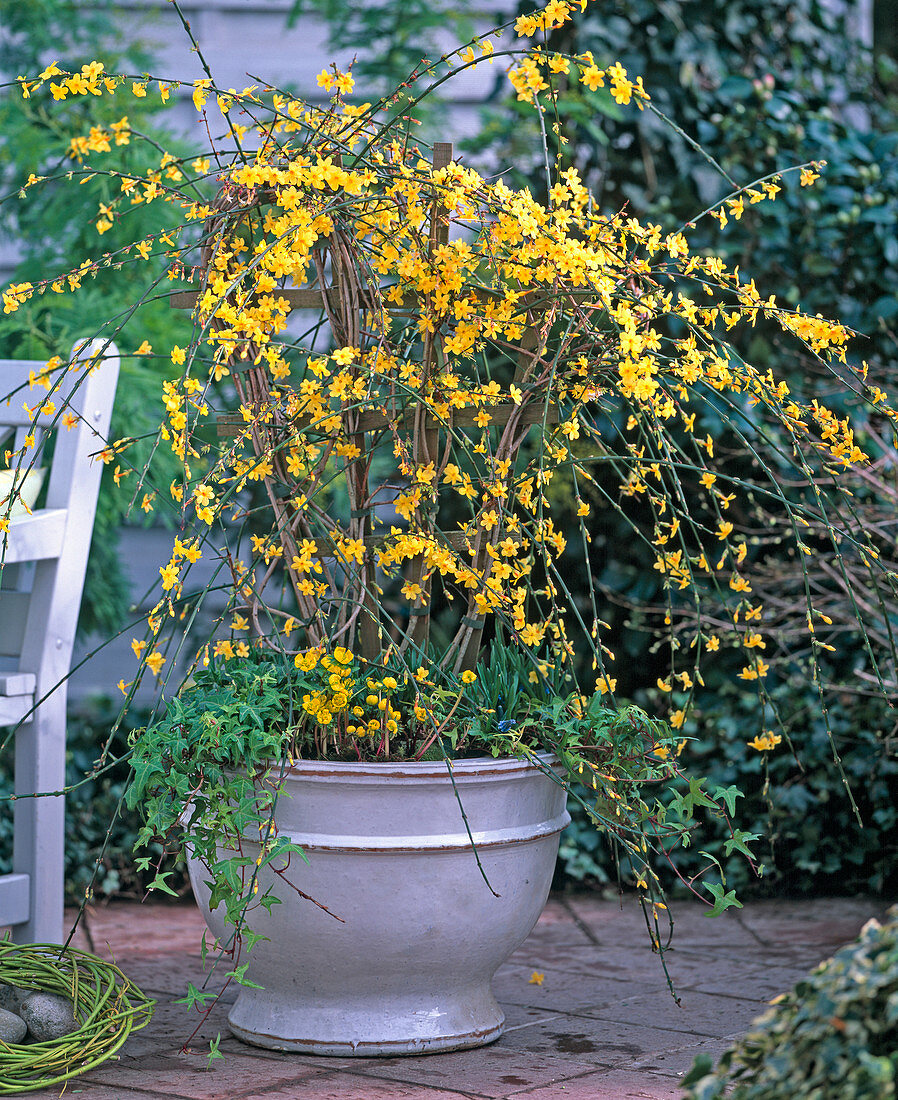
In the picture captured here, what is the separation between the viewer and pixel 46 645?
2184 mm

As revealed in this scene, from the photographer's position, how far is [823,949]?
2518mm

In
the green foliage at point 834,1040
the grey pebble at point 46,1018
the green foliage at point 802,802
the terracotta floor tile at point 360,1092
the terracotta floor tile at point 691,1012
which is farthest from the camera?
the green foliage at point 802,802

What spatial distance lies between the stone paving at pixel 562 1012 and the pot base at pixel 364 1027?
2 cm

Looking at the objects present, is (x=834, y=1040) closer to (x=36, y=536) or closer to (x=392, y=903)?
(x=392, y=903)

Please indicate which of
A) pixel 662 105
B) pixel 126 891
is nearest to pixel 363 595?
pixel 126 891

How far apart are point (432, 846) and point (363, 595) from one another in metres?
0.36

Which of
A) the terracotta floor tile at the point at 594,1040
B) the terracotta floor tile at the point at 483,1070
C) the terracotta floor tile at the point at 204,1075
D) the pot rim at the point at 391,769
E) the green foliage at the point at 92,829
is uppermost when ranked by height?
the pot rim at the point at 391,769

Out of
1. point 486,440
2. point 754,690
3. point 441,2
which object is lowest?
point 754,690

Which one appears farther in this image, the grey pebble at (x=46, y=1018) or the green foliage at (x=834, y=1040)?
the grey pebble at (x=46, y=1018)

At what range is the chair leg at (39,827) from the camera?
2158 mm

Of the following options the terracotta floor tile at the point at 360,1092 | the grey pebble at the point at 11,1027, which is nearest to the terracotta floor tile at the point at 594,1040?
the terracotta floor tile at the point at 360,1092

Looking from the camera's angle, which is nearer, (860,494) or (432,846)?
(432,846)

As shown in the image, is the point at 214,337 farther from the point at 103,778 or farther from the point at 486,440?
the point at 103,778

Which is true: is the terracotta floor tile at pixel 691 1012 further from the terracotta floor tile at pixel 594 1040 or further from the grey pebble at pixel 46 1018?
the grey pebble at pixel 46 1018
